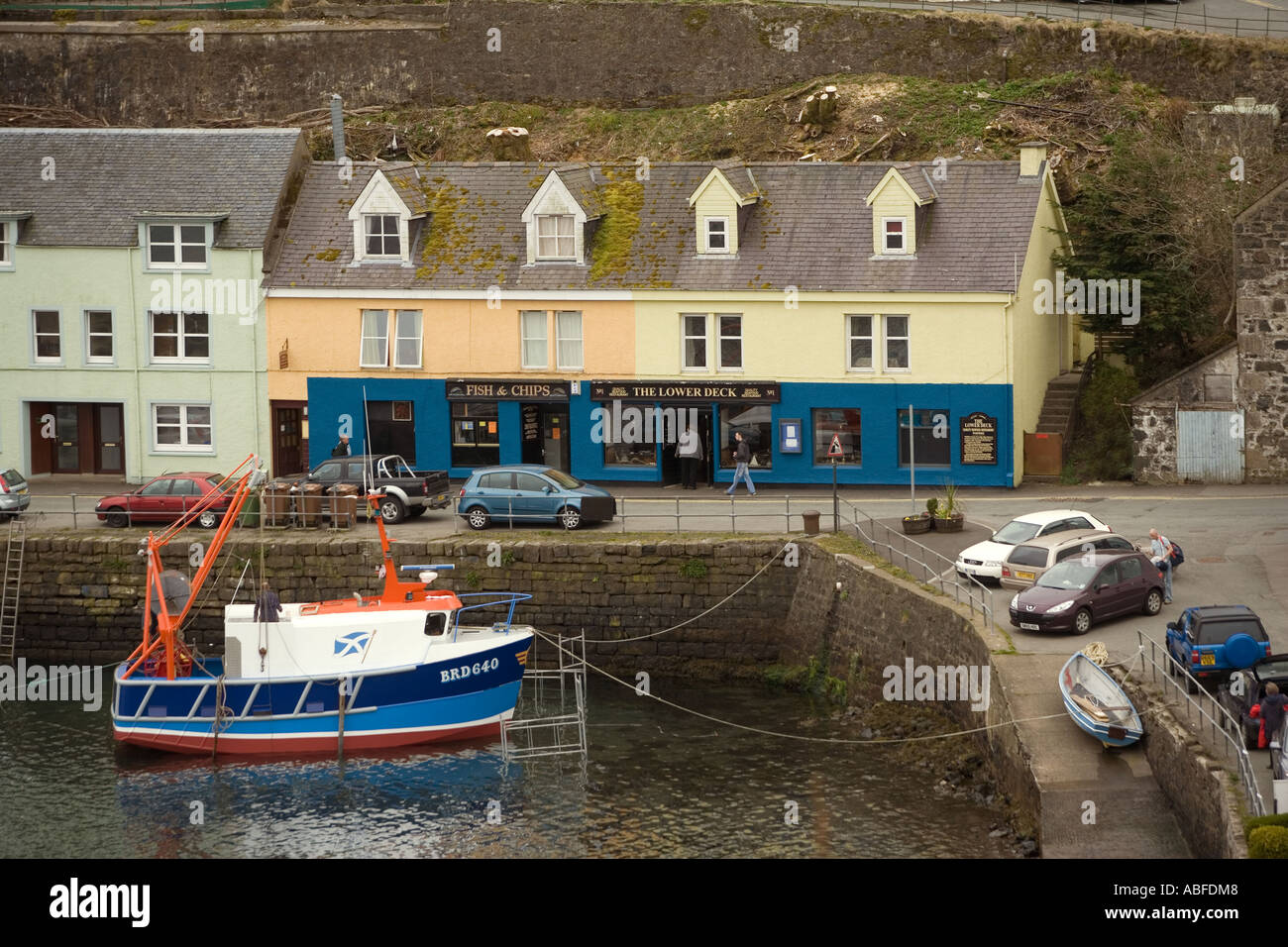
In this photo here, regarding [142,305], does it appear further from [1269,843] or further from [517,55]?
[1269,843]

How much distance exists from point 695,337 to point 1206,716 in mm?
23386

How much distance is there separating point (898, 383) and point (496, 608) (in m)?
12.3

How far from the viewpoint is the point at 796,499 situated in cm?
4572

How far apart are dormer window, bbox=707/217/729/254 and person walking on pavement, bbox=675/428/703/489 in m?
4.83

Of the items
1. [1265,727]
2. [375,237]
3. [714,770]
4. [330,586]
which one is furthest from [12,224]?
[1265,727]

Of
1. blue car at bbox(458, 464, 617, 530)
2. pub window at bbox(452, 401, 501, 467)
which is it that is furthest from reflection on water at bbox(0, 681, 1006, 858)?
pub window at bbox(452, 401, 501, 467)

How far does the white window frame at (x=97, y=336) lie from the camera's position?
166 feet

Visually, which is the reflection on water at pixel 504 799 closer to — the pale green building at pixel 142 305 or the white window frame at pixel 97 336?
the pale green building at pixel 142 305

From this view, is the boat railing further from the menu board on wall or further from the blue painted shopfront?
the menu board on wall

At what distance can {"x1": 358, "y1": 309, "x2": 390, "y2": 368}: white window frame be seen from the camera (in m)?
49.7

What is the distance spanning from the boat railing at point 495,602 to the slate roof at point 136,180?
561 inches

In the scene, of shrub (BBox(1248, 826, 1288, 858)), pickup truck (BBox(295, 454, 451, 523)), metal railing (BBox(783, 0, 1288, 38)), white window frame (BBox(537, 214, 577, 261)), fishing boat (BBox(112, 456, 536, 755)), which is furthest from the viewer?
metal railing (BBox(783, 0, 1288, 38))

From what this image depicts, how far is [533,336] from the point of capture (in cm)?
4906

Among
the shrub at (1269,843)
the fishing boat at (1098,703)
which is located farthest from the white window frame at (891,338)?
the shrub at (1269,843)
